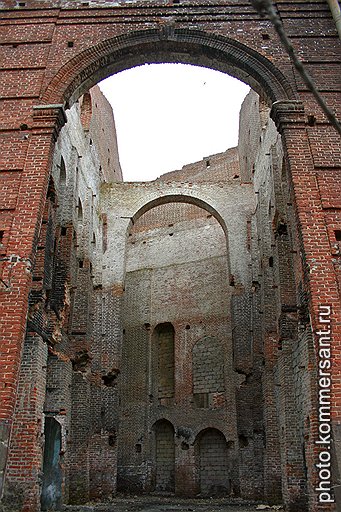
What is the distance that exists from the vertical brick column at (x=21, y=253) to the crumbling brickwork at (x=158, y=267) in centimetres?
2

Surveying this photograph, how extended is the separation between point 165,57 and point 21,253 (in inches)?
210

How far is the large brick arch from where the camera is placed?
9.92 meters

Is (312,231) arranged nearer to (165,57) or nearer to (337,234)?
(337,234)

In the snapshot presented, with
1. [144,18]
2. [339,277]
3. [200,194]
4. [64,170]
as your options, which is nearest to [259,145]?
[200,194]

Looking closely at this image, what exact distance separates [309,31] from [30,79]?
5405mm

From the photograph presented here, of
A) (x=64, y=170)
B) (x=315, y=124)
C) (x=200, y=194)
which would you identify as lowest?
(x=315, y=124)

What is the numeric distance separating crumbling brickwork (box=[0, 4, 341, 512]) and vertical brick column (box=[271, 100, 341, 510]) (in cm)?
3

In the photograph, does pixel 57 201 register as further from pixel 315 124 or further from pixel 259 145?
pixel 259 145

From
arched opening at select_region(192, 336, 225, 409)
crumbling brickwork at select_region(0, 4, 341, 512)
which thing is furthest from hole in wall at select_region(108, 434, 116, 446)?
arched opening at select_region(192, 336, 225, 409)

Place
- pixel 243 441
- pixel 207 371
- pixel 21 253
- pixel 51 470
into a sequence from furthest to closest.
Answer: pixel 207 371, pixel 243 441, pixel 51 470, pixel 21 253

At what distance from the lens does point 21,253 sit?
807 centimetres

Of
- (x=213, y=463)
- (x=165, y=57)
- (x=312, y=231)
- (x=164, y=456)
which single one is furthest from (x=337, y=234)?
(x=164, y=456)

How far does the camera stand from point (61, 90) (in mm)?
9719

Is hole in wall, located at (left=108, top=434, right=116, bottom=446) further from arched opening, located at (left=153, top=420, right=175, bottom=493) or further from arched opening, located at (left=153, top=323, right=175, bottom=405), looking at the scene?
arched opening, located at (left=153, top=323, right=175, bottom=405)
